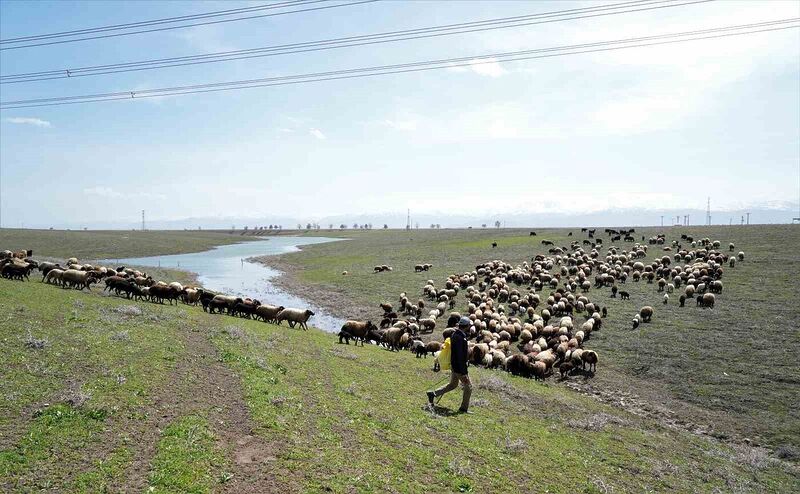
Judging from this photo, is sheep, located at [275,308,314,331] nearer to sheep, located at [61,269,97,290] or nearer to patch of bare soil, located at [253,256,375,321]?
patch of bare soil, located at [253,256,375,321]

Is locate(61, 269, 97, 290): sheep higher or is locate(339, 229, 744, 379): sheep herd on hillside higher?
locate(61, 269, 97, 290): sheep

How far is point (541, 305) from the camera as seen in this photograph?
124ft

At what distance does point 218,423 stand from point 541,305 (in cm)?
3053

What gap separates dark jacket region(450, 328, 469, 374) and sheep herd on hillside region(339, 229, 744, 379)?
0.53 metres

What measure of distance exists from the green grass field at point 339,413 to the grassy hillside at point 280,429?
53 millimetres

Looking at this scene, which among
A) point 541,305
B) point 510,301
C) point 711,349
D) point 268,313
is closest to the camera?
point 711,349

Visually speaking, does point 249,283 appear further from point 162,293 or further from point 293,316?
point 293,316

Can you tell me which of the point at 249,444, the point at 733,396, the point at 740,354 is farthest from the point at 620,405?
the point at 249,444

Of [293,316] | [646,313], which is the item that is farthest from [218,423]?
[646,313]

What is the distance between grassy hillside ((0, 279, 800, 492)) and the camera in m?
9.50

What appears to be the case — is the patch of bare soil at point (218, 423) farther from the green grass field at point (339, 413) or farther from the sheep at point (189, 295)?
the sheep at point (189, 295)

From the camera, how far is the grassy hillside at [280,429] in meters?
9.50

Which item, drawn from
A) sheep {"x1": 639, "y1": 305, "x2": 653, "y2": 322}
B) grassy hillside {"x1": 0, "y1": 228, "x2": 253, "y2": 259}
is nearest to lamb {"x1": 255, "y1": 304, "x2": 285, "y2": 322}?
sheep {"x1": 639, "y1": 305, "x2": 653, "y2": 322}

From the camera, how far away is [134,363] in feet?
48.0
